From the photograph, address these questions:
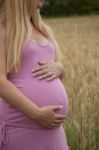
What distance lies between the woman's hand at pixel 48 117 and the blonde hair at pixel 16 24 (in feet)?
0.83

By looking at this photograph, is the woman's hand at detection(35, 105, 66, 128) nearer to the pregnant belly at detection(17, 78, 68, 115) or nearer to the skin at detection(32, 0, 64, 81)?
the pregnant belly at detection(17, 78, 68, 115)

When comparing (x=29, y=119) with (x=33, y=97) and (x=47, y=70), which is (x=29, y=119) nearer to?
(x=33, y=97)

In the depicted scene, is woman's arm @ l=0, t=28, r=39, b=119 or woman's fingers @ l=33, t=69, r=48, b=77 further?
woman's fingers @ l=33, t=69, r=48, b=77

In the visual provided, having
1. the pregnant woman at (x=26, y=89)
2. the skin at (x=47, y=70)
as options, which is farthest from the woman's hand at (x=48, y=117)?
the skin at (x=47, y=70)

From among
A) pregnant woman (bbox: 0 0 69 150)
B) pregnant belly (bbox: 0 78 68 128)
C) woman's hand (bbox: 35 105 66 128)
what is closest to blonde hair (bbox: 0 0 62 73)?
pregnant woman (bbox: 0 0 69 150)

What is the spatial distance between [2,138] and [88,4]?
153 feet

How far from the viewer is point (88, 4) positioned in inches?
1949

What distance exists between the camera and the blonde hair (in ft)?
10.5

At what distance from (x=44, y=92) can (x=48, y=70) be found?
134 mm

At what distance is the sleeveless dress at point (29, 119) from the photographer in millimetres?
3238

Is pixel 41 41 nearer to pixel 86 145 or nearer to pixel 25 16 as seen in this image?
pixel 25 16

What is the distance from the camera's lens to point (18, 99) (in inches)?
125

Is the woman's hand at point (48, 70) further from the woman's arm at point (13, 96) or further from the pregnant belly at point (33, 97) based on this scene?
the woman's arm at point (13, 96)

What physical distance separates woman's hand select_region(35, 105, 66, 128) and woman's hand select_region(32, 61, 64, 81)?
182 mm
